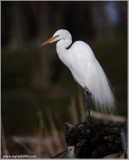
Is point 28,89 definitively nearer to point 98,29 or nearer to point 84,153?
point 84,153

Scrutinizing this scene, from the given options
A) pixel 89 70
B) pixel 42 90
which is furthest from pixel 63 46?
pixel 42 90

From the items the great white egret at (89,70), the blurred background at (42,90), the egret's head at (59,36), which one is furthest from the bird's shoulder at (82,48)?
Result: the blurred background at (42,90)

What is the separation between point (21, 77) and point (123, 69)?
4.06 m

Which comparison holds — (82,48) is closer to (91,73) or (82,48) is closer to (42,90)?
(91,73)

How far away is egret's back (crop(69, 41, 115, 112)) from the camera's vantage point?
306 cm

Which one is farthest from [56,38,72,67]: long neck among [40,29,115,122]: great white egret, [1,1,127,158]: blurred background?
[1,1,127,158]: blurred background

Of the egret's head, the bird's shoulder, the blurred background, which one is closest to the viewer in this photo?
the egret's head

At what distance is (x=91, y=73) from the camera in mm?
3104

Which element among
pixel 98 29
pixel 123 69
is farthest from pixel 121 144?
pixel 98 29

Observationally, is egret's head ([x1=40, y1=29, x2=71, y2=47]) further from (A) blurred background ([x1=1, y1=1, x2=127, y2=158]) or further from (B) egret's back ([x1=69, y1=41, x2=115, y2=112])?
(A) blurred background ([x1=1, y1=1, x2=127, y2=158])

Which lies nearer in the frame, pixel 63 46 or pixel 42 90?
pixel 63 46

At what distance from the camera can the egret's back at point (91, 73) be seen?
306 cm

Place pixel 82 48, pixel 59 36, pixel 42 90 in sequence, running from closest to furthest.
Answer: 1. pixel 59 36
2. pixel 82 48
3. pixel 42 90

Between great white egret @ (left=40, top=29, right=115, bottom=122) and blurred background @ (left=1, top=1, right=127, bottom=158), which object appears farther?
blurred background @ (left=1, top=1, right=127, bottom=158)
